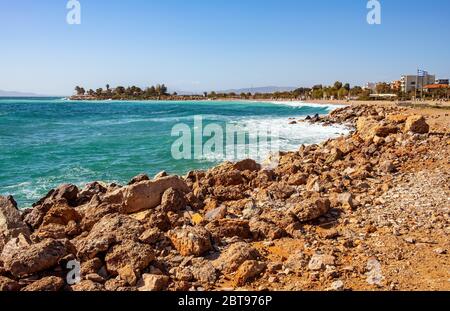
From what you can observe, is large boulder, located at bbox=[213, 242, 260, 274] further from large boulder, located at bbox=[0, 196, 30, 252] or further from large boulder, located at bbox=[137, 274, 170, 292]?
large boulder, located at bbox=[0, 196, 30, 252]

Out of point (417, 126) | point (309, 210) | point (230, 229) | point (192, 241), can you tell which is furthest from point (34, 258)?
point (417, 126)

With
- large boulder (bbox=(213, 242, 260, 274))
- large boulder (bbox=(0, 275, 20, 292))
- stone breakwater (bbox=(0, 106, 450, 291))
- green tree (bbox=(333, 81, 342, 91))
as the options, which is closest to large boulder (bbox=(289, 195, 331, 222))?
stone breakwater (bbox=(0, 106, 450, 291))

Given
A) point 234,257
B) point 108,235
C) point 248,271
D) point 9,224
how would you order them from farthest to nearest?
point 9,224 < point 108,235 < point 234,257 < point 248,271

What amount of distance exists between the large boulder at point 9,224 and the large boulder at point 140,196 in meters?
1.73

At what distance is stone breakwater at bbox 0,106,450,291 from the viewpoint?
17.0 ft

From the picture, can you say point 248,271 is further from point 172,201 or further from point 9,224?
point 9,224

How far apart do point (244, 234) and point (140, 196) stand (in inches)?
97.7

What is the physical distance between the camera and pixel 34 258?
514 cm

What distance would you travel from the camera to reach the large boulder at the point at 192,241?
5982 millimetres

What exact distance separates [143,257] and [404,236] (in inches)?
158

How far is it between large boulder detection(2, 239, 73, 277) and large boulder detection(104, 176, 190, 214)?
105 inches

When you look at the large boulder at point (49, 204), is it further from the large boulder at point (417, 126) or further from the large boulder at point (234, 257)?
the large boulder at point (417, 126)
